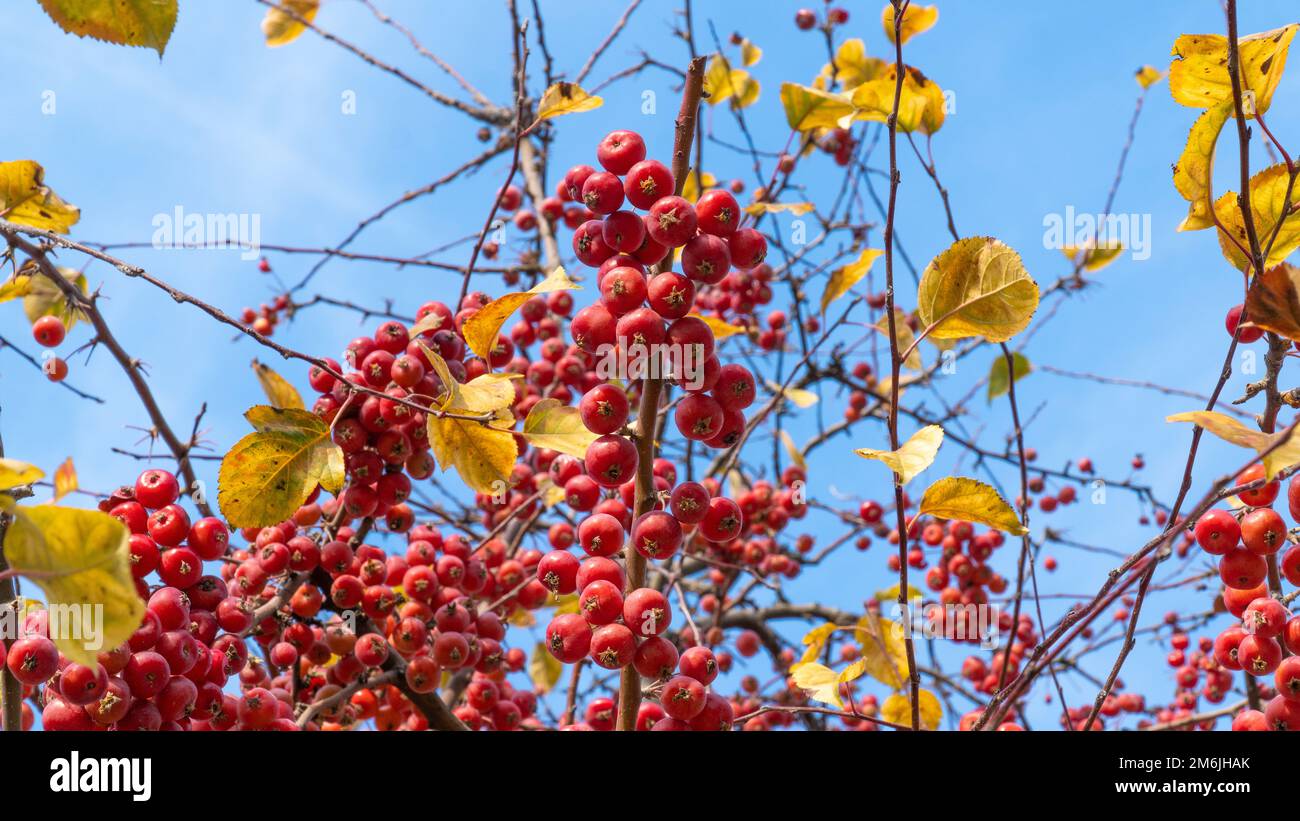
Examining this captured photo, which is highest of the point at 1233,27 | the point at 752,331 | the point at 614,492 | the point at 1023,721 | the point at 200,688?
the point at 752,331

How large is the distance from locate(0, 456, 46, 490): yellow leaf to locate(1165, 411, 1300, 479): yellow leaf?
1.70 metres

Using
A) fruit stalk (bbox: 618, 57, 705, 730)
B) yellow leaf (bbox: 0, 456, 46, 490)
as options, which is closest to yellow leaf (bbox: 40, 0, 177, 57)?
yellow leaf (bbox: 0, 456, 46, 490)

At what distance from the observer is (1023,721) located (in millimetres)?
4113

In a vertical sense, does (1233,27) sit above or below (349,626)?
above

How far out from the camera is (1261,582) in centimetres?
221

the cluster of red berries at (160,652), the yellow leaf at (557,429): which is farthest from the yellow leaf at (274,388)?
the yellow leaf at (557,429)

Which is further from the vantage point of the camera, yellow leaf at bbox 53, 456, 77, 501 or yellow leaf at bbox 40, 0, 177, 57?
yellow leaf at bbox 53, 456, 77, 501

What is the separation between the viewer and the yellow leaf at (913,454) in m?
1.86

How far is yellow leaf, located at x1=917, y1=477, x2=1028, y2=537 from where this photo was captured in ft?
6.99

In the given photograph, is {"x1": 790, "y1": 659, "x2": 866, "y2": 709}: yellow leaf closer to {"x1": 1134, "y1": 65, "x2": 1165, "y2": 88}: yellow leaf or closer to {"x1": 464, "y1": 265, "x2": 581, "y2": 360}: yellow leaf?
{"x1": 464, "y1": 265, "x2": 581, "y2": 360}: yellow leaf
